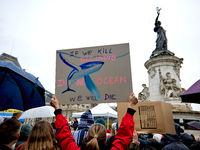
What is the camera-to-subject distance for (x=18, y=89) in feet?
12.8

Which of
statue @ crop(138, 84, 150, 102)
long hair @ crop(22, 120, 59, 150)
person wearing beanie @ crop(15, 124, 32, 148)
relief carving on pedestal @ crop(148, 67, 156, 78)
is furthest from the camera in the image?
statue @ crop(138, 84, 150, 102)

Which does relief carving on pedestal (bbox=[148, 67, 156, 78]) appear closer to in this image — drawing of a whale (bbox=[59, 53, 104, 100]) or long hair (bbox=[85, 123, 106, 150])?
drawing of a whale (bbox=[59, 53, 104, 100])

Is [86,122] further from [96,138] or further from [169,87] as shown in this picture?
[169,87]

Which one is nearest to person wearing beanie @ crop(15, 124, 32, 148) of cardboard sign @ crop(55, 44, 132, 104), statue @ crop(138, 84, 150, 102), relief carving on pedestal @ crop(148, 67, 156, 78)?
cardboard sign @ crop(55, 44, 132, 104)

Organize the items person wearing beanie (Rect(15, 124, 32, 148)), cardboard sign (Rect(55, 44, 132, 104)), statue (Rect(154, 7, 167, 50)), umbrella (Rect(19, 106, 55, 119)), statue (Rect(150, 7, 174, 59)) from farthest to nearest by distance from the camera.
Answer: statue (Rect(154, 7, 167, 50)) < statue (Rect(150, 7, 174, 59)) < umbrella (Rect(19, 106, 55, 119)) < person wearing beanie (Rect(15, 124, 32, 148)) < cardboard sign (Rect(55, 44, 132, 104))

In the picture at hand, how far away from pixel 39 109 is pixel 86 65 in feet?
17.8

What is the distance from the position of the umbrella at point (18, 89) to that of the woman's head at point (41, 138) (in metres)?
2.27

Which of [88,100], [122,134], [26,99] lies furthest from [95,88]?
[26,99]

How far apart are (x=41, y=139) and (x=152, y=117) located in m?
1.88

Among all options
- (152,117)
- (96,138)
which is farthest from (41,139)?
(152,117)

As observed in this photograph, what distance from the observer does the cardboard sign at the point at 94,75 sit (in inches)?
94.6

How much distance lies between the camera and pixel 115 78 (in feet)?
8.19

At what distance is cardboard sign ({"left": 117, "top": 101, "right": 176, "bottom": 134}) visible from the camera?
8.05 feet

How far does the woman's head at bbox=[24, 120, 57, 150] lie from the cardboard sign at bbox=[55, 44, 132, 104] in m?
0.64
